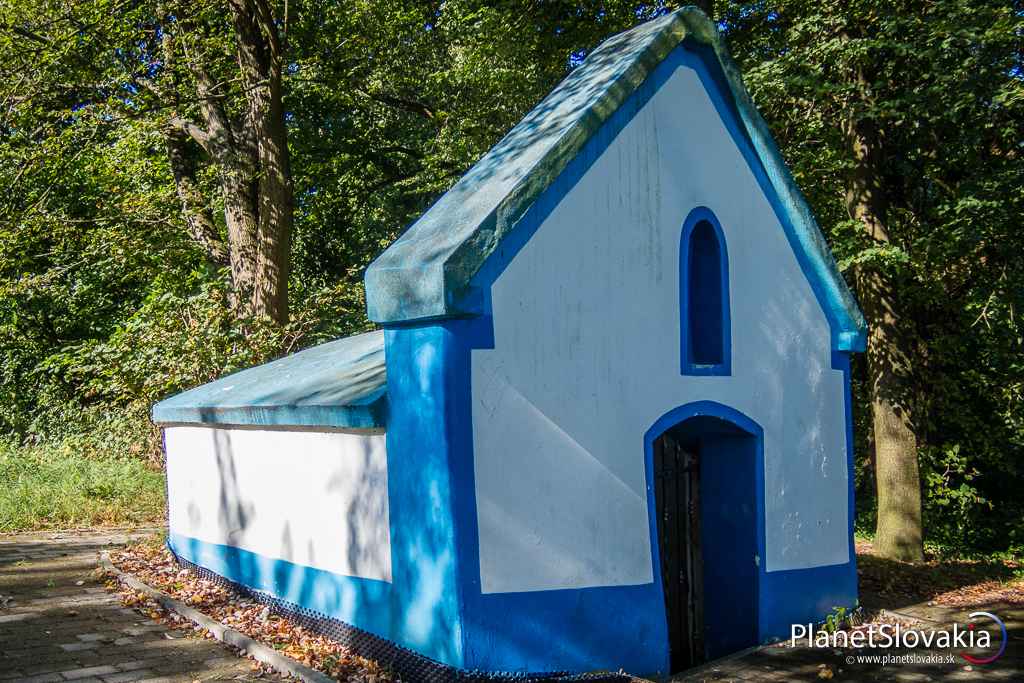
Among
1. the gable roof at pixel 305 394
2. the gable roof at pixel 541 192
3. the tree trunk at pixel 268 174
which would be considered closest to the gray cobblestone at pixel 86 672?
the gable roof at pixel 305 394

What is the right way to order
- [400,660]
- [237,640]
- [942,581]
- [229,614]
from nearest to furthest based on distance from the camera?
[400,660]
[237,640]
[229,614]
[942,581]

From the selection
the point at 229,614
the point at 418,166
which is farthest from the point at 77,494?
the point at 418,166

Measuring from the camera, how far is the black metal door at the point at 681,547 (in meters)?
9.10

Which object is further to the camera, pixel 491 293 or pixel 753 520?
pixel 753 520

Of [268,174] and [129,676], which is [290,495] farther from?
[268,174]

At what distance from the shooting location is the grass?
16.1 metres

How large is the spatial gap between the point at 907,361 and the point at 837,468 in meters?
4.65

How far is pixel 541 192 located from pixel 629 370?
1.57 meters

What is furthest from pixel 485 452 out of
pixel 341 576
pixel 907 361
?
pixel 907 361

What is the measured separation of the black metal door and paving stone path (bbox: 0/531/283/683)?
375 cm

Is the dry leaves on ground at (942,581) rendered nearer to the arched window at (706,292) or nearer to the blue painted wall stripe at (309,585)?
the arched window at (706,292)

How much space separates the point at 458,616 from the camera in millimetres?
6613

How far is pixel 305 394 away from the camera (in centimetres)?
880

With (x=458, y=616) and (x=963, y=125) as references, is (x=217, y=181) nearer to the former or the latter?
(x=963, y=125)
